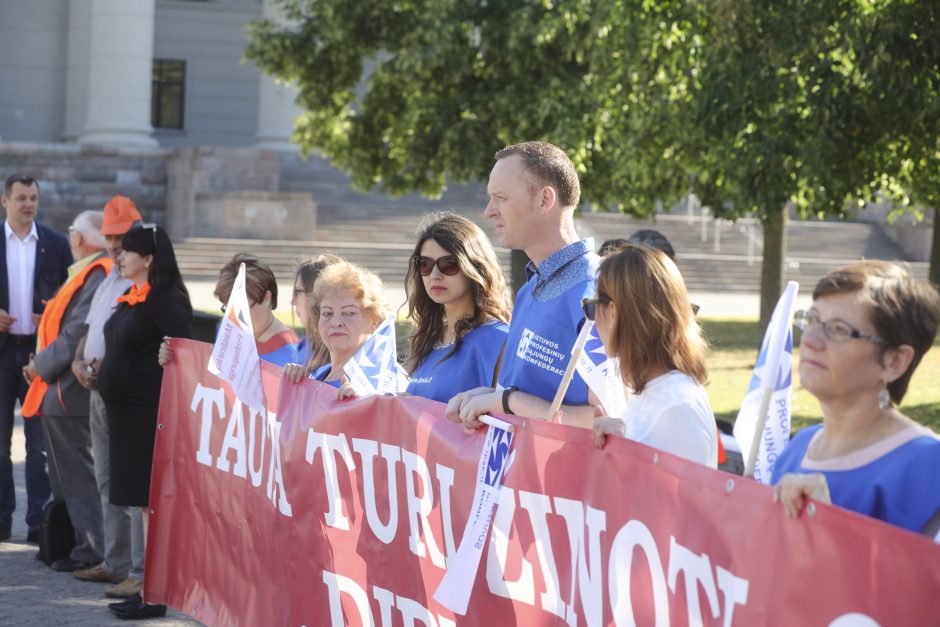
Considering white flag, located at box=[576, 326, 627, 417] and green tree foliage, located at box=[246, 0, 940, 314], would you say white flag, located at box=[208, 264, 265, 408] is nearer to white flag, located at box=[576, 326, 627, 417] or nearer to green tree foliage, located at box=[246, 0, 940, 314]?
white flag, located at box=[576, 326, 627, 417]

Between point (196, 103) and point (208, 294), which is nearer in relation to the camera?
point (208, 294)

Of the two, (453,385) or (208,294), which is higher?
(453,385)

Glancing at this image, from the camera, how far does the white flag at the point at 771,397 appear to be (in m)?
3.30

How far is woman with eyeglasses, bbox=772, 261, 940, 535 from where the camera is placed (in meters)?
2.94

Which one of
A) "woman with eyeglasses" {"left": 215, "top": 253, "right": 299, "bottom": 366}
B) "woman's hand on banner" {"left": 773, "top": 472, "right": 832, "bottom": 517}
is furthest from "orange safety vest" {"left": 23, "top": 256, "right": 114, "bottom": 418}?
"woman's hand on banner" {"left": 773, "top": 472, "right": 832, "bottom": 517}

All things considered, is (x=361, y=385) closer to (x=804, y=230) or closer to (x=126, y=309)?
(x=126, y=309)

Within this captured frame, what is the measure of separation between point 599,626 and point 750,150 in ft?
27.7

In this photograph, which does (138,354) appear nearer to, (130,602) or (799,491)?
(130,602)

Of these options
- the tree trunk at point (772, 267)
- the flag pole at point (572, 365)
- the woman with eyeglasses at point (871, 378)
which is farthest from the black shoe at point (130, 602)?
the tree trunk at point (772, 267)

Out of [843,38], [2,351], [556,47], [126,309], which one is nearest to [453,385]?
[126,309]

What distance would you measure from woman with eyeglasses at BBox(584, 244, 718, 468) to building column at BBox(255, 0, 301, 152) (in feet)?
120

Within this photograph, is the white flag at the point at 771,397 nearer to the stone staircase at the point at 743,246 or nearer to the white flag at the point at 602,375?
the white flag at the point at 602,375

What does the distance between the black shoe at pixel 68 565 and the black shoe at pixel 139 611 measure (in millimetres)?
1119

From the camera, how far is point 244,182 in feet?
120
